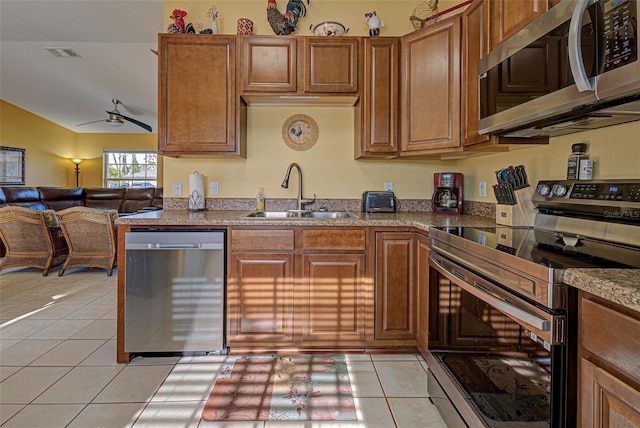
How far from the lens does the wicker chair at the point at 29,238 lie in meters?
4.05

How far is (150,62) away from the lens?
492 cm

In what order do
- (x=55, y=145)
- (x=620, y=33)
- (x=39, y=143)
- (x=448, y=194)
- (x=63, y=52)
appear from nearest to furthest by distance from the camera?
(x=620, y=33) < (x=448, y=194) < (x=63, y=52) < (x=39, y=143) < (x=55, y=145)

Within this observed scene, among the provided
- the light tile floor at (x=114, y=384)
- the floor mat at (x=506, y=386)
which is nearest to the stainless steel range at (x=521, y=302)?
the floor mat at (x=506, y=386)

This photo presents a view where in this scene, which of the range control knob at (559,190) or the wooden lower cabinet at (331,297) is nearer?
the range control knob at (559,190)

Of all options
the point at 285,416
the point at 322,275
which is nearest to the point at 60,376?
the point at 285,416

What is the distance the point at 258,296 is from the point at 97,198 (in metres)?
5.76

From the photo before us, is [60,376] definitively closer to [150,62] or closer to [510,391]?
[510,391]

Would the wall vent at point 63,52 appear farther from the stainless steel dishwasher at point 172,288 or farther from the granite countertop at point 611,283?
the granite countertop at point 611,283

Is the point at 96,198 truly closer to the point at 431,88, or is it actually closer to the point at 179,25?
the point at 179,25

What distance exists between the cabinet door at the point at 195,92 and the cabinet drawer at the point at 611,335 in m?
2.16

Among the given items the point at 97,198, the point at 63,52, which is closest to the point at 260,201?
the point at 63,52

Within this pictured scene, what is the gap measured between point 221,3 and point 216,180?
4.52ft

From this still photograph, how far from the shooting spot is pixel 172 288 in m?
2.04

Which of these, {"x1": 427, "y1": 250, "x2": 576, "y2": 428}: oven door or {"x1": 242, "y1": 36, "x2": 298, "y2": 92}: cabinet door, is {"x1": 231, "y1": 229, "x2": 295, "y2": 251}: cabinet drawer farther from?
{"x1": 242, "y1": 36, "x2": 298, "y2": 92}: cabinet door
